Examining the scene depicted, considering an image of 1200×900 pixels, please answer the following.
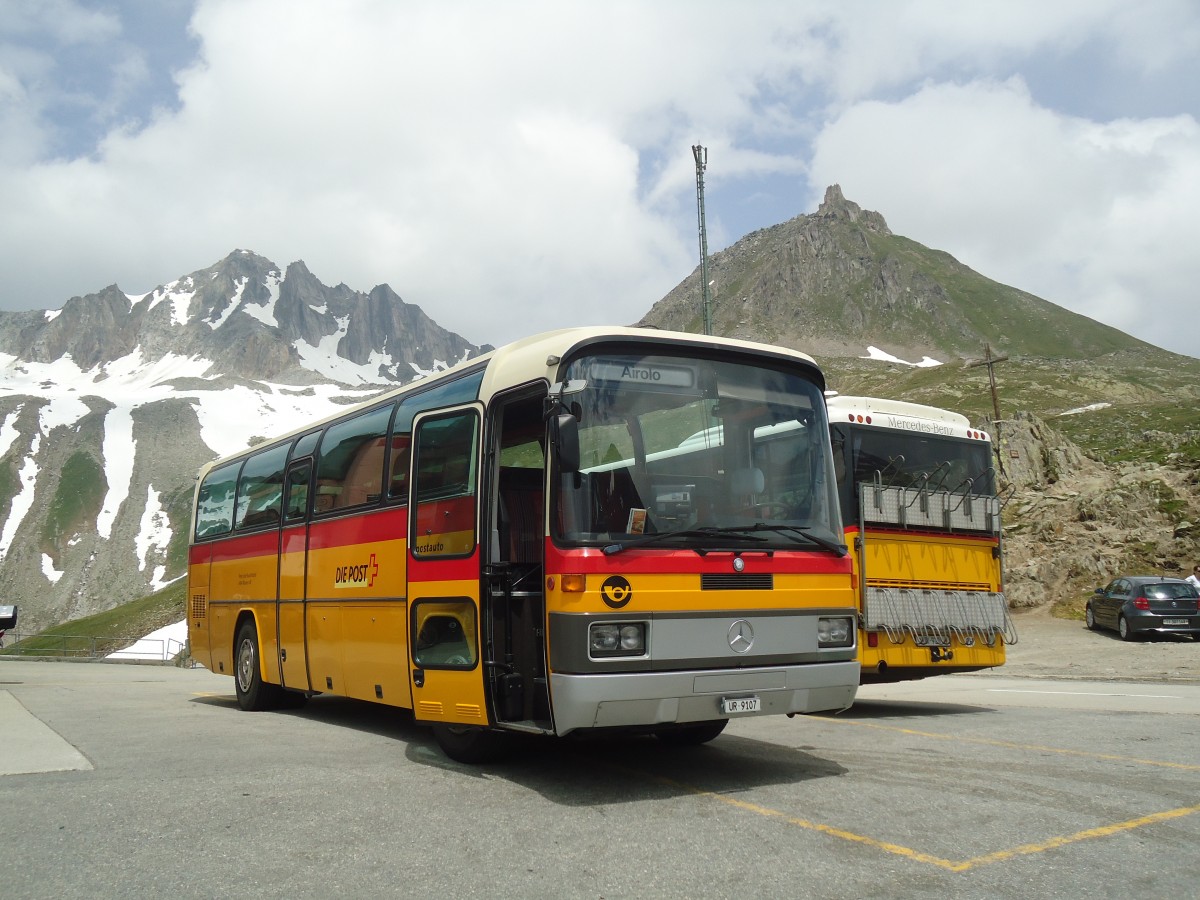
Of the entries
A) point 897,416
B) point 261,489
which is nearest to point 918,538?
point 897,416

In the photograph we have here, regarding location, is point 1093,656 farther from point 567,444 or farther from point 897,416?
point 567,444

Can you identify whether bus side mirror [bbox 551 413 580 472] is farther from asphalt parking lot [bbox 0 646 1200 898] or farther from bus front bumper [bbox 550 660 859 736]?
asphalt parking lot [bbox 0 646 1200 898]

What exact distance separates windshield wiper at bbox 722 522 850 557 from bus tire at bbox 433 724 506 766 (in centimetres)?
271

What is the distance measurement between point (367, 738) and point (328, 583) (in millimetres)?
1604

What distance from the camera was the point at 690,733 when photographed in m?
9.38

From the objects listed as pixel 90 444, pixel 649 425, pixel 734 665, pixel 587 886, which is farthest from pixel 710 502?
pixel 90 444

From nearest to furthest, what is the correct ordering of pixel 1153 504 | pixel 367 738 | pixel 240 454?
pixel 367 738 < pixel 240 454 < pixel 1153 504

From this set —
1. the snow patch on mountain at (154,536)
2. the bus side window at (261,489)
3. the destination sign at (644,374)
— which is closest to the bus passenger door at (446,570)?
the destination sign at (644,374)

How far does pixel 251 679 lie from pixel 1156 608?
67.9 ft

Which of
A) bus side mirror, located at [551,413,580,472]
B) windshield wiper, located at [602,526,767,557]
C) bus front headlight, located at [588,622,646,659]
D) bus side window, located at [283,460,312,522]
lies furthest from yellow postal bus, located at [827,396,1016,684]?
bus side window, located at [283,460,312,522]

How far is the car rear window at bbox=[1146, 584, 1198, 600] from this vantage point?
80.1 feet

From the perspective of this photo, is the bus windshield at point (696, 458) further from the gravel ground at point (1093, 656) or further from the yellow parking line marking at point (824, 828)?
the gravel ground at point (1093, 656)

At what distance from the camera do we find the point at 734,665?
7289 millimetres

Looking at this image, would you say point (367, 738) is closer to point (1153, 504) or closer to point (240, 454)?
point (240, 454)
